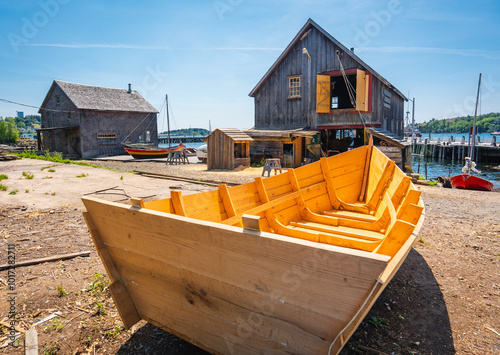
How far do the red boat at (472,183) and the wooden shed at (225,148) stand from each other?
11324 millimetres

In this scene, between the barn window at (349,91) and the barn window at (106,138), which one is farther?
the barn window at (106,138)

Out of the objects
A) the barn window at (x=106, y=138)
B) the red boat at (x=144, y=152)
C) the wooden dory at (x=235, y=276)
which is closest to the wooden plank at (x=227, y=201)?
the wooden dory at (x=235, y=276)

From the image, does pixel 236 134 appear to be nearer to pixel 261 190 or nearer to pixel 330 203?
pixel 330 203

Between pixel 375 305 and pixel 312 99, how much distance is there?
17.1m

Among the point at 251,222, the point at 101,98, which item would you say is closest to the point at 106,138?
the point at 101,98

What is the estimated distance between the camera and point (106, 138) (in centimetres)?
3034

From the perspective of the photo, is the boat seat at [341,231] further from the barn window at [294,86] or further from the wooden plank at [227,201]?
the barn window at [294,86]

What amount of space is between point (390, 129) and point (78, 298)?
19.9 metres

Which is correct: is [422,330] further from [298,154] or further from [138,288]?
[298,154]

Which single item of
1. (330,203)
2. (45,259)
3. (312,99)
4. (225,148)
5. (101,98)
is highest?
(101,98)

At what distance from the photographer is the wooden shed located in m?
17.2

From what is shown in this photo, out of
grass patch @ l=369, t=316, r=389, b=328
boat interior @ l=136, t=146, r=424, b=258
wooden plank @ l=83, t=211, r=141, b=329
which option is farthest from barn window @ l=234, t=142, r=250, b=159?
wooden plank @ l=83, t=211, r=141, b=329

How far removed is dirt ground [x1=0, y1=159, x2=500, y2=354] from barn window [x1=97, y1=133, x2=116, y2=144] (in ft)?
84.3

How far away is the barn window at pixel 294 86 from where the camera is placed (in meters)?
19.4
